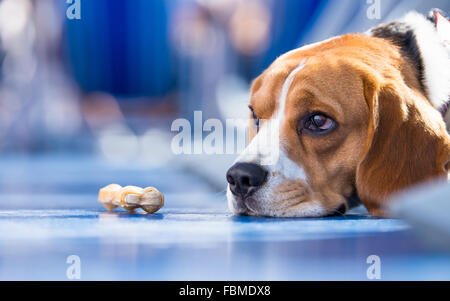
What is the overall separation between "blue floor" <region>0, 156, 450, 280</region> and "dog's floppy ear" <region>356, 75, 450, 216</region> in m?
0.12

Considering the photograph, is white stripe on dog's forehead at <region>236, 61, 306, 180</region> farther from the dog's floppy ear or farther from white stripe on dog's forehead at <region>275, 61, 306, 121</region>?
the dog's floppy ear

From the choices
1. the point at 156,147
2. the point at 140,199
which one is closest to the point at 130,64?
the point at 156,147

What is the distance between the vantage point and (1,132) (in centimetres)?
712

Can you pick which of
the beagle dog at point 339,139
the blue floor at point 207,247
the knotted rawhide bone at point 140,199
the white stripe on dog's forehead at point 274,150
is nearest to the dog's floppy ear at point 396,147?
the beagle dog at point 339,139

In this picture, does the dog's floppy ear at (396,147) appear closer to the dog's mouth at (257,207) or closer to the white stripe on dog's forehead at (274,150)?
the dog's mouth at (257,207)

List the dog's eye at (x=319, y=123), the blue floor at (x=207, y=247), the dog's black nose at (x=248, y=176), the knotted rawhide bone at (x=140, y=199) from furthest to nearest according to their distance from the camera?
1. the knotted rawhide bone at (x=140, y=199)
2. the dog's eye at (x=319, y=123)
3. the dog's black nose at (x=248, y=176)
4. the blue floor at (x=207, y=247)

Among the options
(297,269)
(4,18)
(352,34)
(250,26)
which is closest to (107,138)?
(4,18)

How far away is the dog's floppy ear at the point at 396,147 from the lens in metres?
1.97

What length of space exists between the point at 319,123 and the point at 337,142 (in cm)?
9

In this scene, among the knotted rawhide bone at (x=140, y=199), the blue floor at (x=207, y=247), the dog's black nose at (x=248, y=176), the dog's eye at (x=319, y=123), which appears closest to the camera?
the blue floor at (x=207, y=247)

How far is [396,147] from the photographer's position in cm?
199

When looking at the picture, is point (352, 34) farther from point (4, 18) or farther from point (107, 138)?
point (107, 138)

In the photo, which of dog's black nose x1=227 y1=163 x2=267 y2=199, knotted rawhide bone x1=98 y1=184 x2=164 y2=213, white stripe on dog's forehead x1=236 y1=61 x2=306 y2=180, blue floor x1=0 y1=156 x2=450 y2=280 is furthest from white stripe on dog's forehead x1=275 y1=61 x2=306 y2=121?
knotted rawhide bone x1=98 y1=184 x2=164 y2=213
